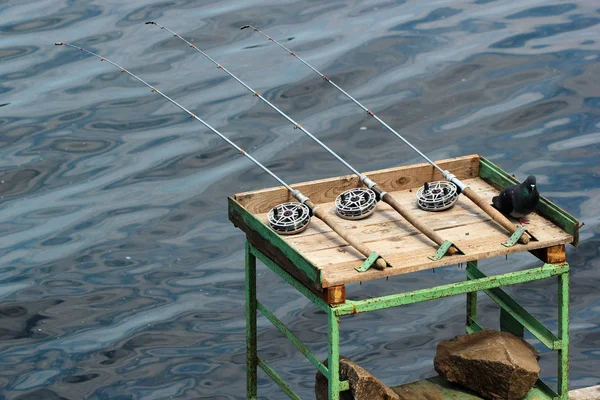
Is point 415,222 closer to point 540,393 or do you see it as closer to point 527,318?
point 527,318

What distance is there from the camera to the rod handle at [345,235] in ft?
25.5

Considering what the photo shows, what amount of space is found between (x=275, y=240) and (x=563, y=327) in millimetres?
1636

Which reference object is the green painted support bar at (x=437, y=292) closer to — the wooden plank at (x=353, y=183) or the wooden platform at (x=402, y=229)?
the wooden platform at (x=402, y=229)

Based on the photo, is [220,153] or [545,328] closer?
[545,328]

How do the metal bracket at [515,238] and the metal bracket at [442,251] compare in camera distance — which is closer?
the metal bracket at [442,251]

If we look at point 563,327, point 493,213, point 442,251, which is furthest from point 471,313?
point 442,251

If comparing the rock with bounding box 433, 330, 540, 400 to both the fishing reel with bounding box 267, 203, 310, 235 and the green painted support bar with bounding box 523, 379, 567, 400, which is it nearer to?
the green painted support bar with bounding box 523, 379, 567, 400

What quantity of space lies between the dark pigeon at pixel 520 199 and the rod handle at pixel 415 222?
1.62 ft

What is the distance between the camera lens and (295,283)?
815cm

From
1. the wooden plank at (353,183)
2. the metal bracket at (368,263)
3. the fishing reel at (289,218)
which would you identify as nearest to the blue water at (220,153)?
the wooden plank at (353,183)

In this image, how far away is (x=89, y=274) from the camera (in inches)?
544

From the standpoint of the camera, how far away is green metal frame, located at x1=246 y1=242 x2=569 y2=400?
307 inches

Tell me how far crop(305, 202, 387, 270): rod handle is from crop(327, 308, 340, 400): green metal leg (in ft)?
1.15

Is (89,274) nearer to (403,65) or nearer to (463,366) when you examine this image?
(403,65)
